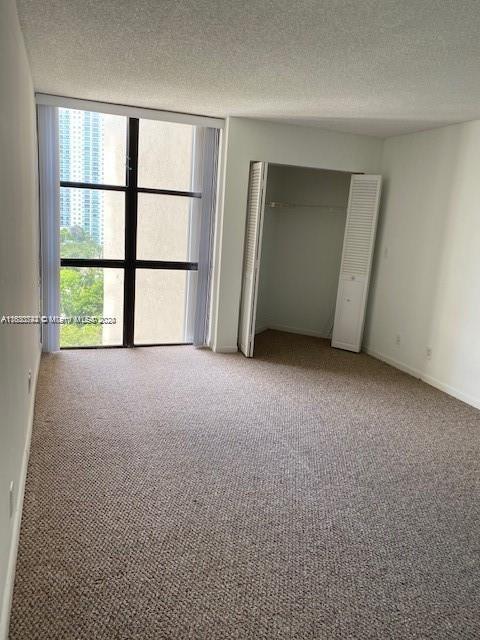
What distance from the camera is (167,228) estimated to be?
207 inches

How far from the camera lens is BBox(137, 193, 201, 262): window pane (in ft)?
16.9

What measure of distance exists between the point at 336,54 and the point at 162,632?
2998 mm

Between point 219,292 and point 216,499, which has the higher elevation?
point 219,292

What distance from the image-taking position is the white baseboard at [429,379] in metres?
4.30

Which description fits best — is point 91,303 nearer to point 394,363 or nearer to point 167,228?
point 167,228

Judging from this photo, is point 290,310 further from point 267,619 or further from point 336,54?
point 267,619

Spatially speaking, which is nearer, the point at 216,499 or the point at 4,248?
the point at 4,248

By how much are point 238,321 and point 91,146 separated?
2436 mm

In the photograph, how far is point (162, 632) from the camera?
5.73 ft

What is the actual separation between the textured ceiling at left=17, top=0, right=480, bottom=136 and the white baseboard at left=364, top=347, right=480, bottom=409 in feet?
8.12

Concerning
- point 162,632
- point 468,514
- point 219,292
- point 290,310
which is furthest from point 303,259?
point 162,632

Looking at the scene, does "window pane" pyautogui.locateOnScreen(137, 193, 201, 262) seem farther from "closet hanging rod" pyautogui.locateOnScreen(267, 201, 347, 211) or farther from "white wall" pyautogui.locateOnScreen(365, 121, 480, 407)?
"white wall" pyautogui.locateOnScreen(365, 121, 480, 407)

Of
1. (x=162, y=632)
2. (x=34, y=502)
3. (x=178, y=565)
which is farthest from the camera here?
(x=34, y=502)

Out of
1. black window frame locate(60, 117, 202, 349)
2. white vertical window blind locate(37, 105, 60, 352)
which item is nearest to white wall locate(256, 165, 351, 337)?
black window frame locate(60, 117, 202, 349)
